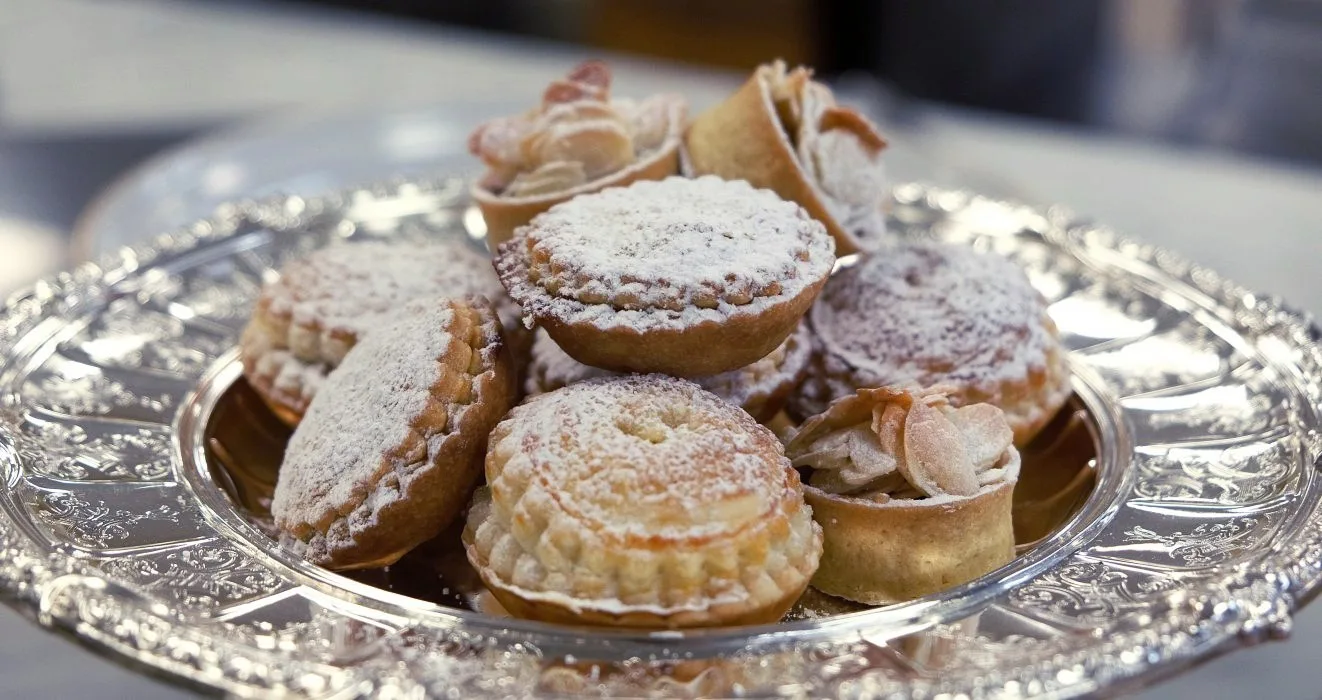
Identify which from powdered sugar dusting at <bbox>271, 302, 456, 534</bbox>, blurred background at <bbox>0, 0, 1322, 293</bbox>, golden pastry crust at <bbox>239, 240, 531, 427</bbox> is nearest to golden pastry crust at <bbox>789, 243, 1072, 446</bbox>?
golden pastry crust at <bbox>239, 240, 531, 427</bbox>

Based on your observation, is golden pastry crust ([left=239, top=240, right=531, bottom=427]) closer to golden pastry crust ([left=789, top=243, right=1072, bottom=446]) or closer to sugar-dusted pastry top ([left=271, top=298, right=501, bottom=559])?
sugar-dusted pastry top ([left=271, top=298, right=501, bottom=559])

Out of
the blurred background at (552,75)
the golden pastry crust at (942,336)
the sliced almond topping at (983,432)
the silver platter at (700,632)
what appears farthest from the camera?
the blurred background at (552,75)

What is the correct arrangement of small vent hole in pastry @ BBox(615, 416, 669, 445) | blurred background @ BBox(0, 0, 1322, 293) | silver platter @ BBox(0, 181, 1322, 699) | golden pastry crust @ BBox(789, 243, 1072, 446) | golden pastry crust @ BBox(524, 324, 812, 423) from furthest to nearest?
1. blurred background @ BBox(0, 0, 1322, 293)
2. golden pastry crust @ BBox(789, 243, 1072, 446)
3. golden pastry crust @ BBox(524, 324, 812, 423)
4. small vent hole in pastry @ BBox(615, 416, 669, 445)
5. silver platter @ BBox(0, 181, 1322, 699)

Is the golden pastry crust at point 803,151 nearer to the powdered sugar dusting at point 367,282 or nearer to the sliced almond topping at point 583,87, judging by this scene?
the sliced almond topping at point 583,87

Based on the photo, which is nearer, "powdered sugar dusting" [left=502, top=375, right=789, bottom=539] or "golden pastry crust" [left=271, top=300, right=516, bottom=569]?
"powdered sugar dusting" [left=502, top=375, right=789, bottom=539]

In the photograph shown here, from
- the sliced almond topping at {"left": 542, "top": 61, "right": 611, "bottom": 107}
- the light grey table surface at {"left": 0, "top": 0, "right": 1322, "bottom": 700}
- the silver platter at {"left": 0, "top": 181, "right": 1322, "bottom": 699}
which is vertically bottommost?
the light grey table surface at {"left": 0, "top": 0, "right": 1322, "bottom": 700}

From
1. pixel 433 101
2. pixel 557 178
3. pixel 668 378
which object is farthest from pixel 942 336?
pixel 433 101

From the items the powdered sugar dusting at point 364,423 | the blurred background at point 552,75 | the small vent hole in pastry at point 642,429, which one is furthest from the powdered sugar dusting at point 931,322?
the blurred background at point 552,75
